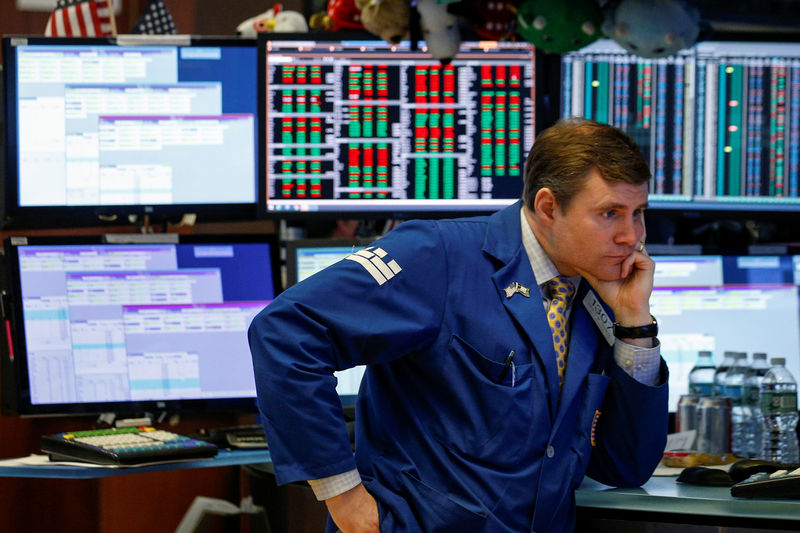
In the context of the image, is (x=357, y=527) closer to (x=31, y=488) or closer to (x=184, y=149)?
(x=184, y=149)

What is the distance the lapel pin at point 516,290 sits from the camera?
1.85m

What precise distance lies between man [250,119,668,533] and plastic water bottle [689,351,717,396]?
0.89m

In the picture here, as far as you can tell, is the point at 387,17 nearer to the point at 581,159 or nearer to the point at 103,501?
the point at 581,159

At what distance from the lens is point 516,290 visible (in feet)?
6.08

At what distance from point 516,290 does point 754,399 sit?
1137 millimetres

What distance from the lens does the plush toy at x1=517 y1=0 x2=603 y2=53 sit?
2693 mm

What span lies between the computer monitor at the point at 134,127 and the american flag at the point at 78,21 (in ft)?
1.80

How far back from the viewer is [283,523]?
8.09ft

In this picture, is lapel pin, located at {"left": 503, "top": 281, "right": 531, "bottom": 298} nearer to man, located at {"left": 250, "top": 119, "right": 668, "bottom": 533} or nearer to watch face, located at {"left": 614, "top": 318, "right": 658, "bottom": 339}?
man, located at {"left": 250, "top": 119, "right": 668, "bottom": 533}

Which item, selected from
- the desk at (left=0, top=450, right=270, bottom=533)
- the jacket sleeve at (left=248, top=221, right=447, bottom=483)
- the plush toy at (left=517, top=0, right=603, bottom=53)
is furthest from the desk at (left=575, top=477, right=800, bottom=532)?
the desk at (left=0, top=450, right=270, bottom=533)

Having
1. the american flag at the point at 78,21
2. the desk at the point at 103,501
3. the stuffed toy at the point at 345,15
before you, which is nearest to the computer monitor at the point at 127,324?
the desk at the point at 103,501

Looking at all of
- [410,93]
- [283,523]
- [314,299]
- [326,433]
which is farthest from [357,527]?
[410,93]

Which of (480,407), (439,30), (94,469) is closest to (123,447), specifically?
(94,469)

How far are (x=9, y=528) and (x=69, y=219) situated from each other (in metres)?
0.92
